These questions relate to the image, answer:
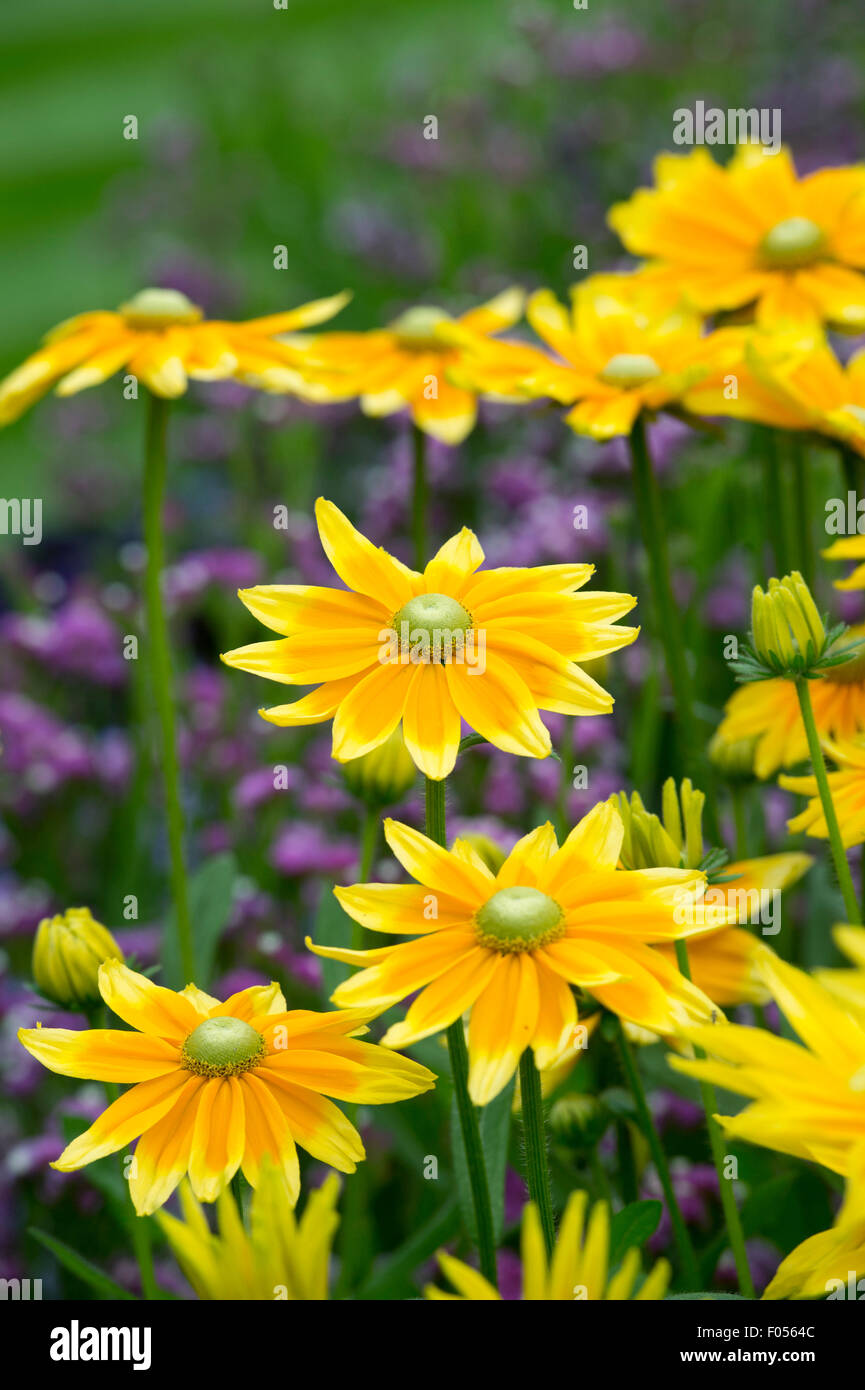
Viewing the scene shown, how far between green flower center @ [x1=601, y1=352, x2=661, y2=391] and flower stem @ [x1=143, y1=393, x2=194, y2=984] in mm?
194

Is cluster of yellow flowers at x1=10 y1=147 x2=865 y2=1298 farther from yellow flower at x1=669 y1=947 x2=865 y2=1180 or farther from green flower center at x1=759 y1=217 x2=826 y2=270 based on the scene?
green flower center at x1=759 y1=217 x2=826 y2=270

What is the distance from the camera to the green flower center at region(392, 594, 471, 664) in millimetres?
449

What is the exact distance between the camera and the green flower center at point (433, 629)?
449 mm

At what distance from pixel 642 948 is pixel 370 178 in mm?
2066

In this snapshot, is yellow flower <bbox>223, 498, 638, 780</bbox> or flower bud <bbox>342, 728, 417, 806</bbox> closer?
yellow flower <bbox>223, 498, 638, 780</bbox>

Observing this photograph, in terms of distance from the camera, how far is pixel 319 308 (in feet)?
2.28

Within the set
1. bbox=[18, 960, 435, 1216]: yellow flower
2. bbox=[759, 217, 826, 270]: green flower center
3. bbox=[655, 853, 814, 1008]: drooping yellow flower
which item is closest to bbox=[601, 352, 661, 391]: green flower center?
bbox=[759, 217, 826, 270]: green flower center

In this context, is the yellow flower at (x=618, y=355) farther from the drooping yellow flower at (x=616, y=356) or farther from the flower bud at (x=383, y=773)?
the flower bud at (x=383, y=773)

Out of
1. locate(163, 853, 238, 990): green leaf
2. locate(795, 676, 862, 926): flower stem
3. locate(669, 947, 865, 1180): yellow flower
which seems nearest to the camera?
locate(669, 947, 865, 1180): yellow flower

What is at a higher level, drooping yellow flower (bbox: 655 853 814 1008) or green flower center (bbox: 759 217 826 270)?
green flower center (bbox: 759 217 826 270)

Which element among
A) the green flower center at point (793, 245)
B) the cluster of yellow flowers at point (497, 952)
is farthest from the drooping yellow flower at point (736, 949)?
the green flower center at point (793, 245)
